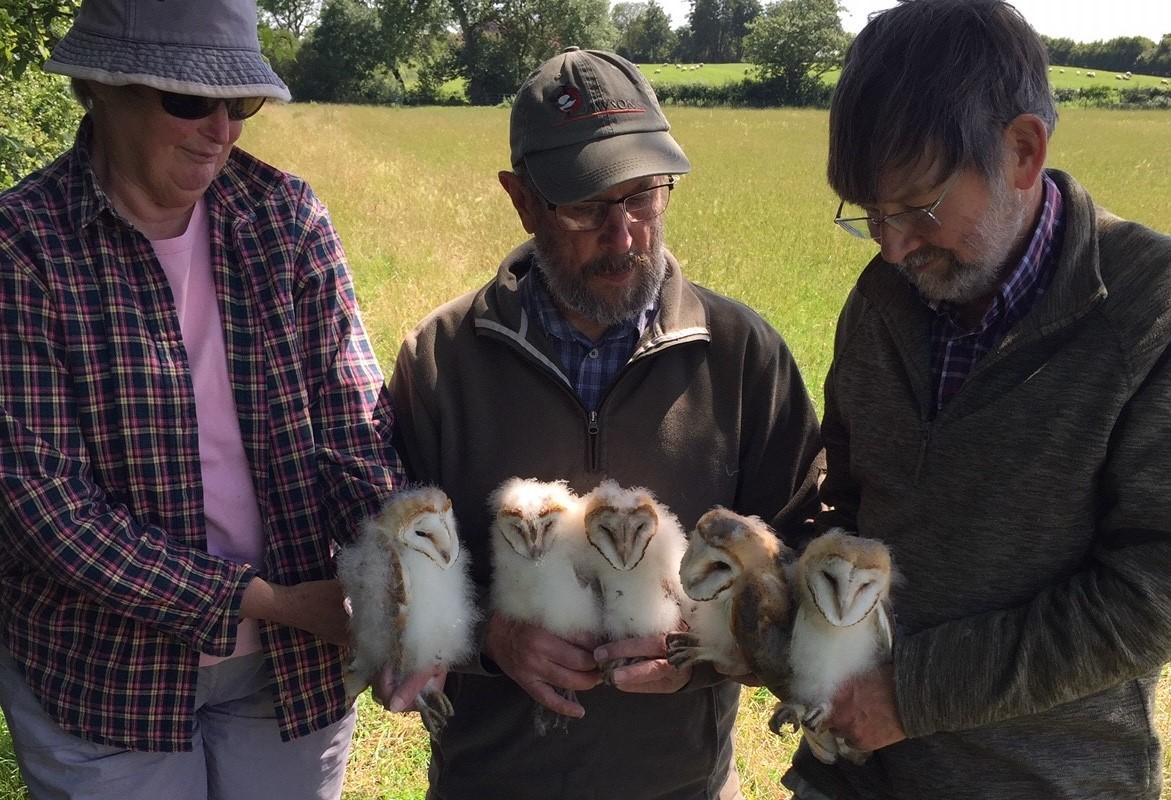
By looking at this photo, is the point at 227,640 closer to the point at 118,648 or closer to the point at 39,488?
the point at 118,648

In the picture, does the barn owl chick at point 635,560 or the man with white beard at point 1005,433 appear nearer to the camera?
the man with white beard at point 1005,433

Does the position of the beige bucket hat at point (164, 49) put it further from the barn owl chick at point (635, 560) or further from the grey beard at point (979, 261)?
the grey beard at point (979, 261)

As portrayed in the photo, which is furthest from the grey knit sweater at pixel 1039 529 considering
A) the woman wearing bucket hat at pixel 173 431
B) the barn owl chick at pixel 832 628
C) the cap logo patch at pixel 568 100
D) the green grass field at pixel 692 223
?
the green grass field at pixel 692 223

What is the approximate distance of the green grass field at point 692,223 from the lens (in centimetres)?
471

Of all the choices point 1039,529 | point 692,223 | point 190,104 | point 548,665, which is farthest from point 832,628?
point 692,223

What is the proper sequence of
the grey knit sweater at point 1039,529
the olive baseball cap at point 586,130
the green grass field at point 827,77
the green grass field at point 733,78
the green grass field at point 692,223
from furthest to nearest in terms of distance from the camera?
1. the green grass field at point 733,78
2. the green grass field at point 827,77
3. the green grass field at point 692,223
4. the olive baseball cap at point 586,130
5. the grey knit sweater at point 1039,529

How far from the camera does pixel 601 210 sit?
288 centimetres

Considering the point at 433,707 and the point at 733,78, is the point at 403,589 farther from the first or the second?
the point at 733,78

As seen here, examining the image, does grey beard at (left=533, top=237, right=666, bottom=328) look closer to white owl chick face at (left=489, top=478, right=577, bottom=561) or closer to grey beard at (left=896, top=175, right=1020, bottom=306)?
white owl chick face at (left=489, top=478, right=577, bottom=561)

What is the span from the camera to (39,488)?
2.34 m

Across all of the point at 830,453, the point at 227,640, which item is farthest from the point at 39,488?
the point at 830,453

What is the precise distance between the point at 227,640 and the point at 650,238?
5.92 ft

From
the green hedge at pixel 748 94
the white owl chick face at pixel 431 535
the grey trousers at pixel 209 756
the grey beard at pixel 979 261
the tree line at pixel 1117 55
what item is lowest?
the grey trousers at pixel 209 756

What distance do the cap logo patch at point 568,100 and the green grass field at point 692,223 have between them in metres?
3.34
